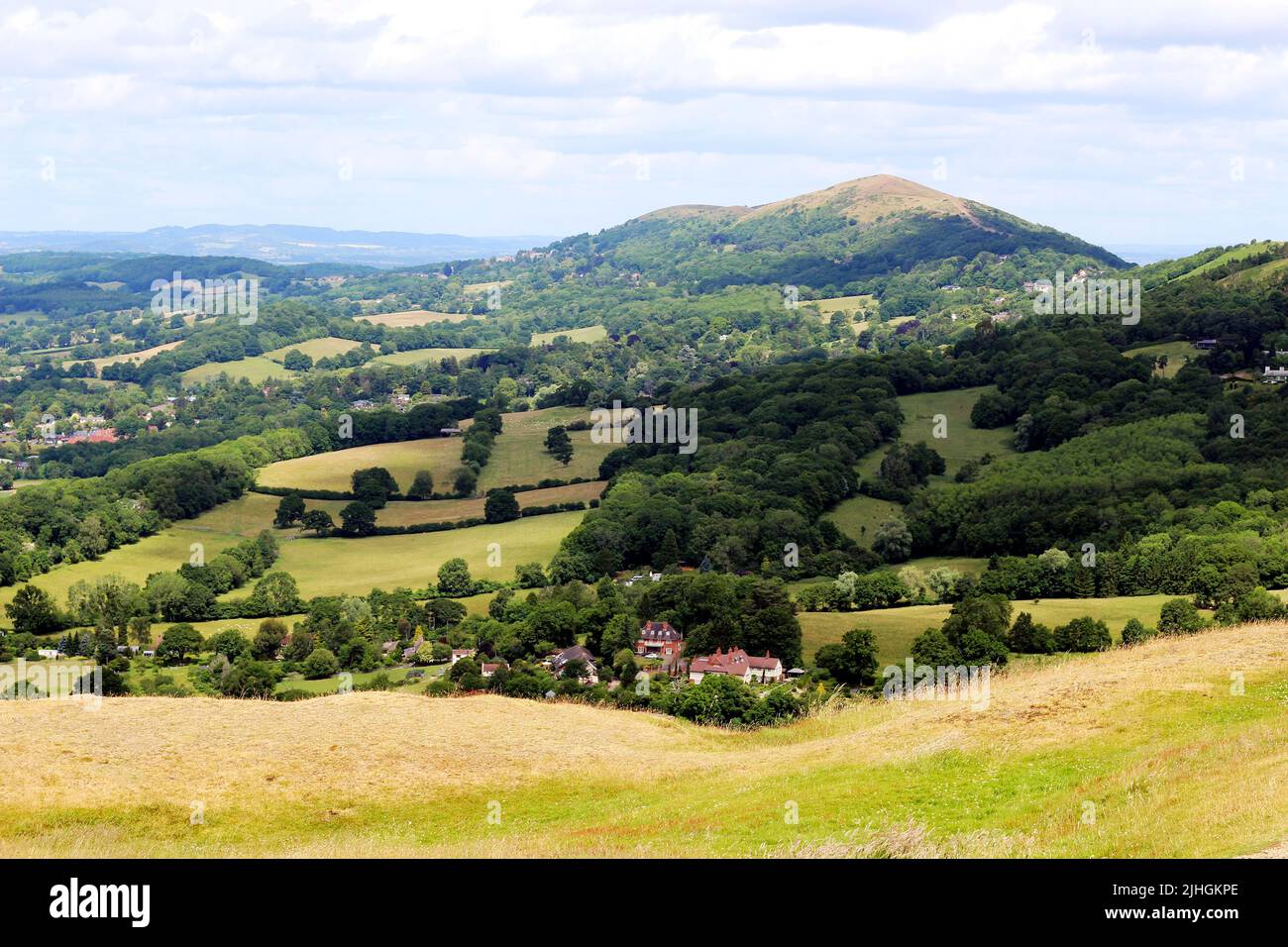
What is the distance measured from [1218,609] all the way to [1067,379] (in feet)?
249

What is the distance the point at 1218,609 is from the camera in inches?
2288

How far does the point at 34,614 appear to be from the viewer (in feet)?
271

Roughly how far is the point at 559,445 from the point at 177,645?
68990 millimetres

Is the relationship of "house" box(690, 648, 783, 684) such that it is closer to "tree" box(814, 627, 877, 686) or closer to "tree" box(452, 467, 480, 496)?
"tree" box(814, 627, 877, 686)

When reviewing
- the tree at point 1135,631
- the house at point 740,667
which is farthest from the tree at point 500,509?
the tree at point 1135,631

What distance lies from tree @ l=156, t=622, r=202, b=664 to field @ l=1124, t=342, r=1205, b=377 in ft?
332

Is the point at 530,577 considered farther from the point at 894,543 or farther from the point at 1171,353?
the point at 1171,353

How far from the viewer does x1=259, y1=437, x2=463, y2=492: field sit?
13038 centimetres

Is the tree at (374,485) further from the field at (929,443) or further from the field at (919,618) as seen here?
the field at (919,618)

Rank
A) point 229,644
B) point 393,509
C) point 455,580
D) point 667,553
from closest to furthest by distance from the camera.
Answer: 1. point 229,644
2. point 455,580
3. point 667,553
4. point 393,509

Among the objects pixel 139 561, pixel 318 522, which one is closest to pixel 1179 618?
pixel 318 522

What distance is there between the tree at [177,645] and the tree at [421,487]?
51164mm
